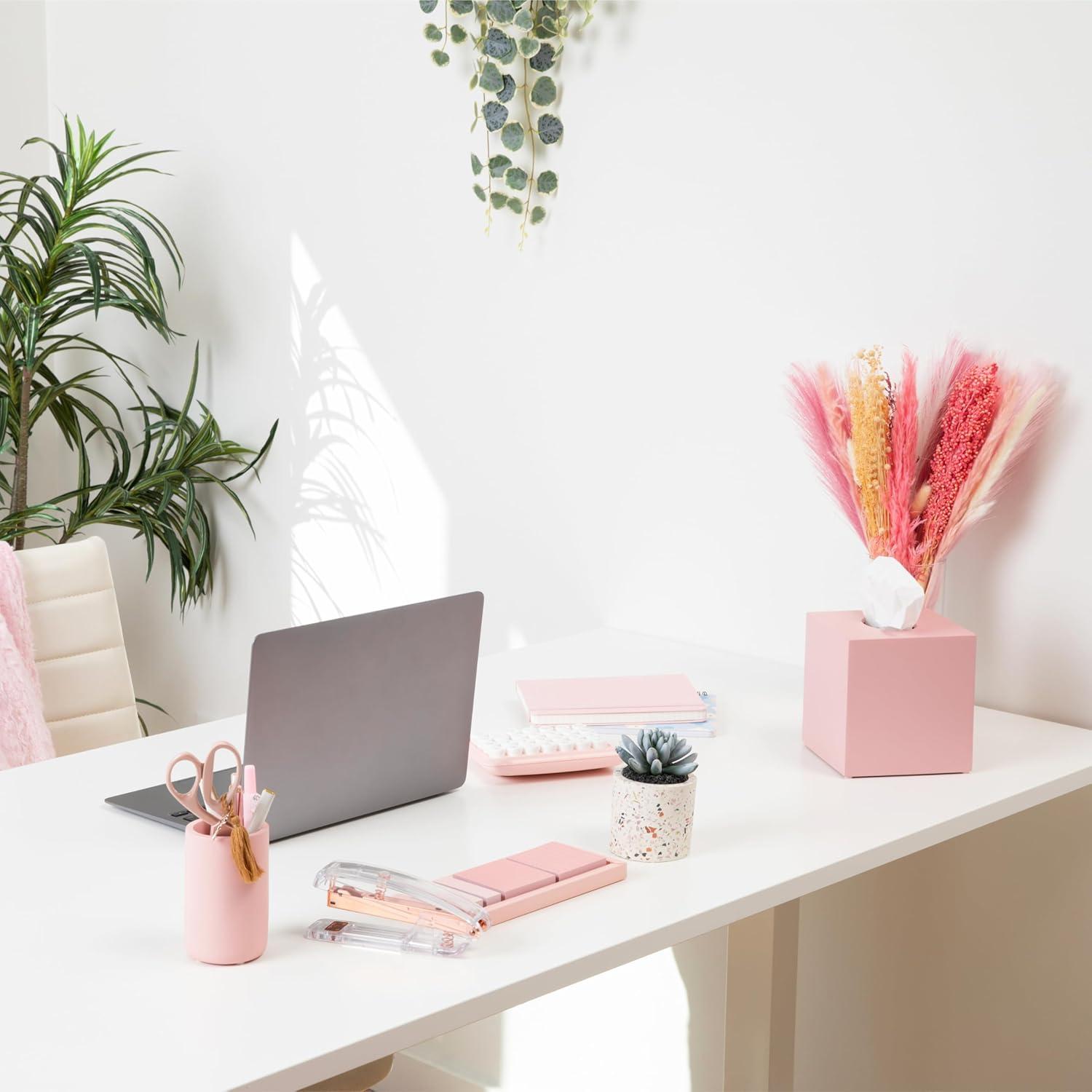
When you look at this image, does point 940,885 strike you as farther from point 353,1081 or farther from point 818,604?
point 353,1081

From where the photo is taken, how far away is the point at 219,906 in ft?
3.26

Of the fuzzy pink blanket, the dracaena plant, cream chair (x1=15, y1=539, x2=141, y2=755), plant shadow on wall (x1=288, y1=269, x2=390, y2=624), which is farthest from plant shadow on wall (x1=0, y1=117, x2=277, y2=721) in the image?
the fuzzy pink blanket

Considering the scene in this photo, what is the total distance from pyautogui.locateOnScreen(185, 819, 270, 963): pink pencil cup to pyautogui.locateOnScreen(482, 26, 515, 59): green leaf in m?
1.62

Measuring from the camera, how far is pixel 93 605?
2.23m

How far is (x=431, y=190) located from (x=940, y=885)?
1516 mm

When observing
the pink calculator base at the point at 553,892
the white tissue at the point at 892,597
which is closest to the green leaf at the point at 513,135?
the white tissue at the point at 892,597

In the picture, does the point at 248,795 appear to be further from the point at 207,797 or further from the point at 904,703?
the point at 904,703

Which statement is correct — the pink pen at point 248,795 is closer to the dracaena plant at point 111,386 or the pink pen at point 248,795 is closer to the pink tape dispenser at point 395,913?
the pink tape dispenser at point 395,913

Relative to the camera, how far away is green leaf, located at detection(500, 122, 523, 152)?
2.27 m

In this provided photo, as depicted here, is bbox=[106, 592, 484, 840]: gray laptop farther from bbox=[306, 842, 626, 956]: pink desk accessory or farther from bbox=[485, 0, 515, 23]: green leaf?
bbox=[485, 0, 515, 23]: green leaf

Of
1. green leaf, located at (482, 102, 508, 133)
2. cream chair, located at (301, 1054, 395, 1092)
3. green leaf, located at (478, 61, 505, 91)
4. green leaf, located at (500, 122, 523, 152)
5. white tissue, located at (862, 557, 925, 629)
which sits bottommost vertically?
cream chair, located at (301, 1054, 395, 1092)

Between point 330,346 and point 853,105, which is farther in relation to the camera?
point 330,346

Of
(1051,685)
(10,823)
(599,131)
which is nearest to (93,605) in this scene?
(10,823)

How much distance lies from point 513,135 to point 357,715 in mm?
1319
